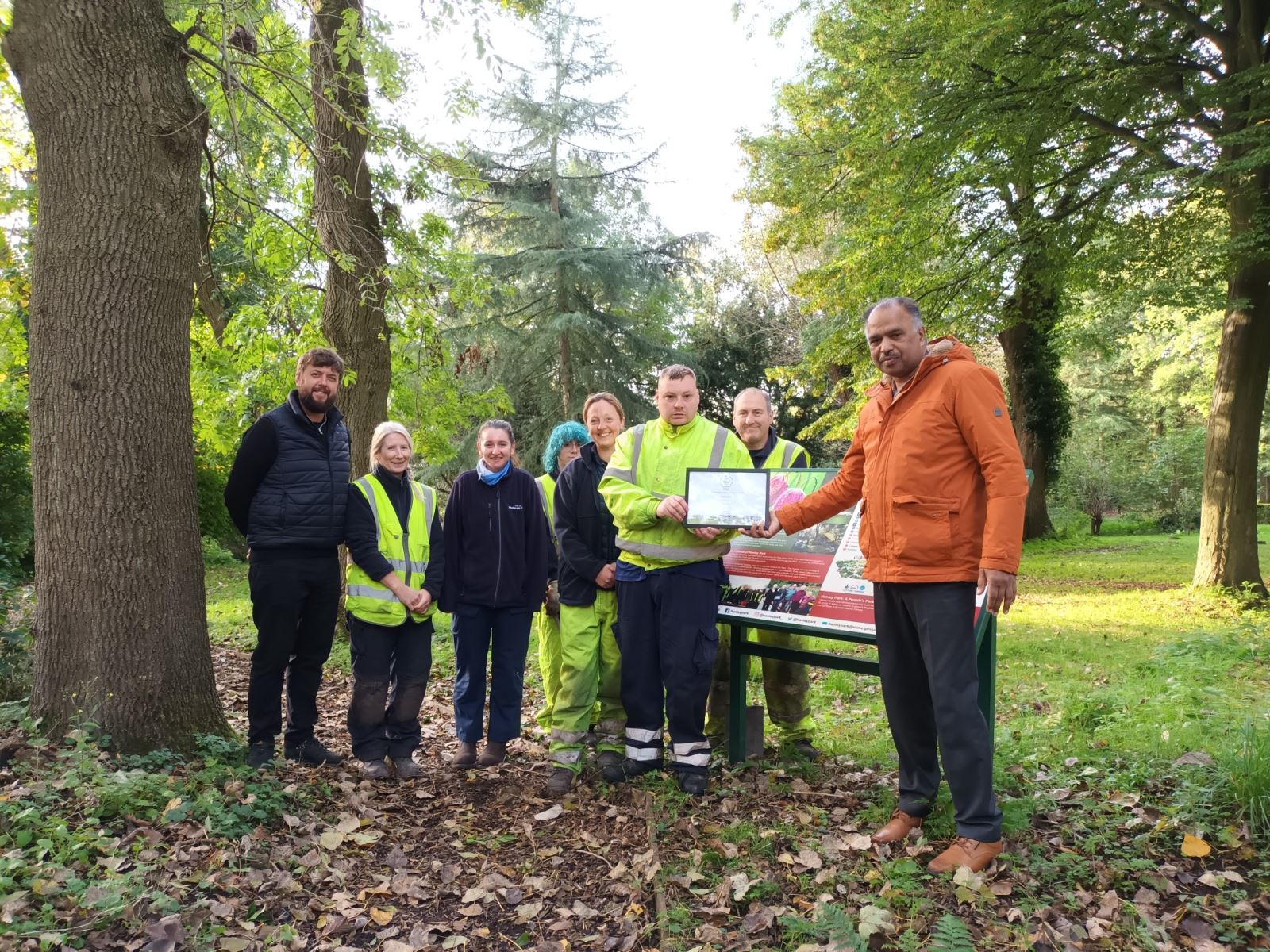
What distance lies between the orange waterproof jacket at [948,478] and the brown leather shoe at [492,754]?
293 centimetres

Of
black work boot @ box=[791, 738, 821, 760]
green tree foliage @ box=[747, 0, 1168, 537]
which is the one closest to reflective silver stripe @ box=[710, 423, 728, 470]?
black work boot @ box=[791, 738, 821, 760]

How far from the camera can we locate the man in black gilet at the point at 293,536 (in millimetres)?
5039

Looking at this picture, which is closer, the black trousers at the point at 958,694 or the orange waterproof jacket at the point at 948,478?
the orange waterproof jacket at the point at 948,478

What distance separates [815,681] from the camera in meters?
8.77

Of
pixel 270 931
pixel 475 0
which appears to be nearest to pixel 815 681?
pixel 270 931

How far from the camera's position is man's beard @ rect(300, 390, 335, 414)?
5168 mm

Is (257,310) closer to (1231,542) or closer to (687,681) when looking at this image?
(687,681)

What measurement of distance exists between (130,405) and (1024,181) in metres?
12.6

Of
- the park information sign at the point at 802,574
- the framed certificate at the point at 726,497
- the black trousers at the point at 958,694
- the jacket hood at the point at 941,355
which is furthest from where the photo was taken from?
the park information sign at the point at 802,574

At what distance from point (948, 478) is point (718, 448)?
157cm

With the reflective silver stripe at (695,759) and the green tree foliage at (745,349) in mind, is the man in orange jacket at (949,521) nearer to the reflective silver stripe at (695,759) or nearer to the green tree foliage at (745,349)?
the reflective silver stripe at (695,759)

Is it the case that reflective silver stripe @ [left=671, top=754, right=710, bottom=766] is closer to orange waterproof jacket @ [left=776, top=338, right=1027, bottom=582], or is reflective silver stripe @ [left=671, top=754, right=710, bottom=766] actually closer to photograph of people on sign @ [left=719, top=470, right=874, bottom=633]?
photograph of people on sign @ [left=719, top=470, right=874, bottom=633]

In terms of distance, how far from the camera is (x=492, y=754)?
5.60m

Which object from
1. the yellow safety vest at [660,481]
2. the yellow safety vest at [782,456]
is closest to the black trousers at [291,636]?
the yellow safety vest at [660,481]
